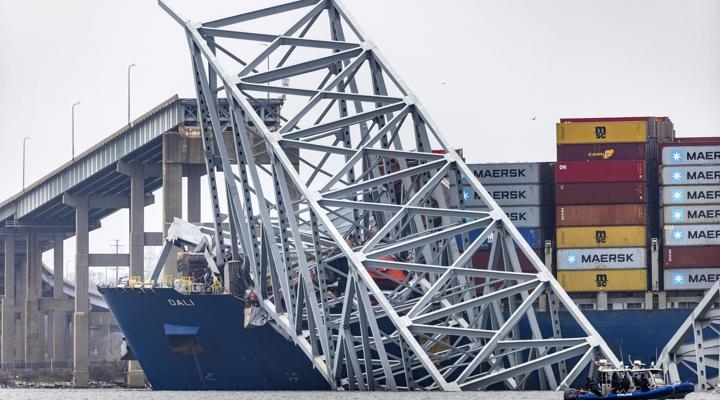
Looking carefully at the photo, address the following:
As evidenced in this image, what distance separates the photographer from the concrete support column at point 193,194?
131 meters

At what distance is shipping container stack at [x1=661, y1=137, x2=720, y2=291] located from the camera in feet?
295

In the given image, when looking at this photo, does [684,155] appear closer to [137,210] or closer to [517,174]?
[517,174]

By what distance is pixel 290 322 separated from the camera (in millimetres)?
78688

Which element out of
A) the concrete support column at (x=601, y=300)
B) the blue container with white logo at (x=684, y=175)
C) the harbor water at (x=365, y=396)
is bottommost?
the harbor water at (x=365, y=396)

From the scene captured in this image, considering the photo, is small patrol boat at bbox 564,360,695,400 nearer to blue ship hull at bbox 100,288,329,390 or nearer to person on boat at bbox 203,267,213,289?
blue ship hull at bbox 100,288,329,390

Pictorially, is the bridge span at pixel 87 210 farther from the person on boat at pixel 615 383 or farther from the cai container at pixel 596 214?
the person on boat at pixel 615 383

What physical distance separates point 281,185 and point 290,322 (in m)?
6.57

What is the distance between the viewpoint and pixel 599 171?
3593 inches

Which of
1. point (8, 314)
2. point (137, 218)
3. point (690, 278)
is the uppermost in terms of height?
point (137, 218)

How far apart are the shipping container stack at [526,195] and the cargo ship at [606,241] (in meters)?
0.05

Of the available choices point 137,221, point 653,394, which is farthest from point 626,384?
point 137,221

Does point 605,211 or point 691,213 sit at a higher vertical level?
point 605,211

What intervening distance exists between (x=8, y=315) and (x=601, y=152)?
103842 millimetres

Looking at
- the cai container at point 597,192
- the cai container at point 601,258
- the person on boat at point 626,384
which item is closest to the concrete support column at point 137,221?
the cai container at point 601,258
